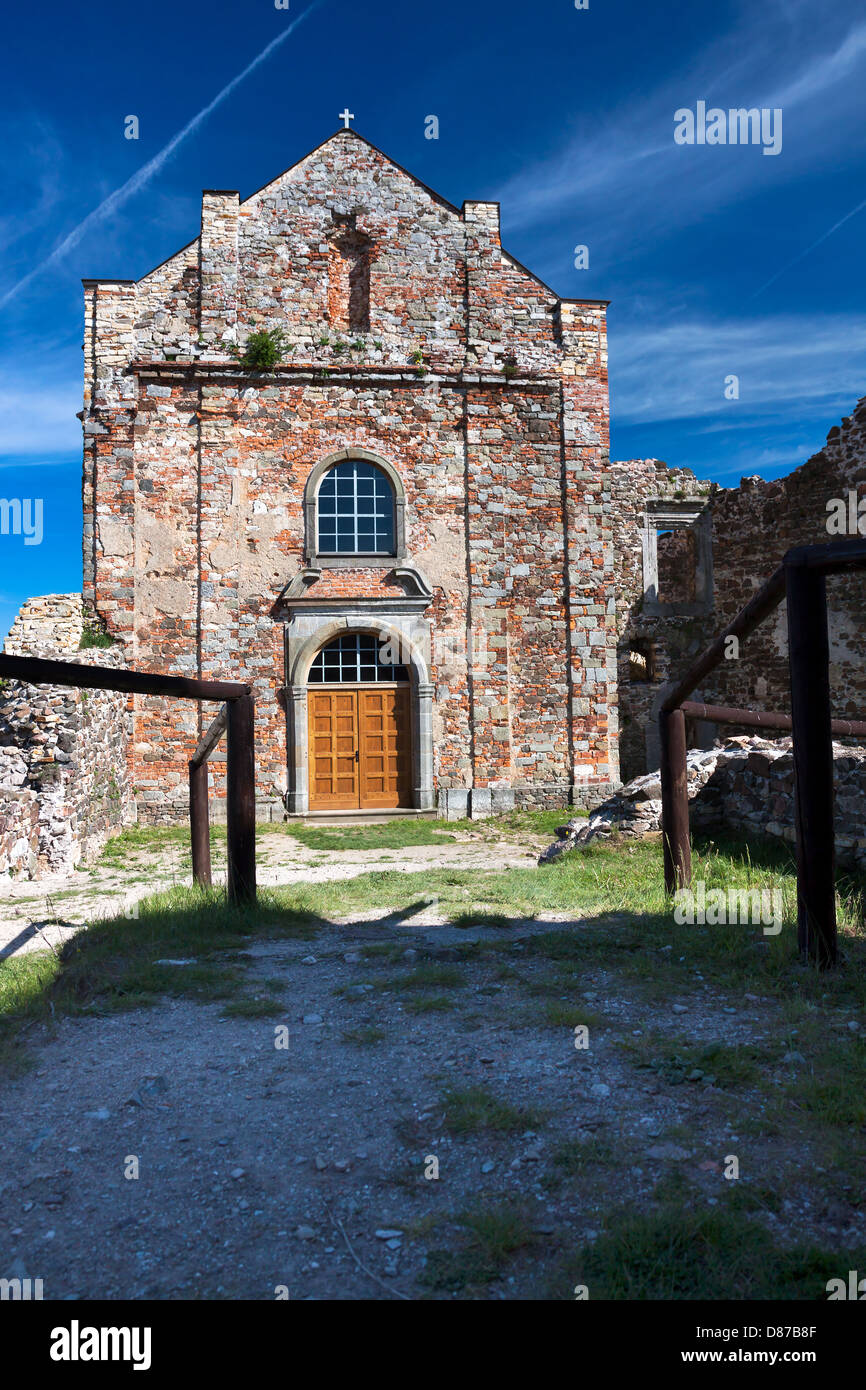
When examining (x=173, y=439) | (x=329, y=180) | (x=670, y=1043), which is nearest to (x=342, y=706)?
(x=173, y=439)

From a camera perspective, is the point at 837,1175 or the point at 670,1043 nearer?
the point at 837,1175

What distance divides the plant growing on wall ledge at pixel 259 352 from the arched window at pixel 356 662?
4.09 m

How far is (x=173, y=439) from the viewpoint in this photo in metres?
12.2

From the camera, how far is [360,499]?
41.0ft

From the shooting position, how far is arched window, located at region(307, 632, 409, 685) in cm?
1241

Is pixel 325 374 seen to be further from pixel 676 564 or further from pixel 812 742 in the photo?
pixel 812 742

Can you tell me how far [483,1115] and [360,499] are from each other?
11012 millimetres

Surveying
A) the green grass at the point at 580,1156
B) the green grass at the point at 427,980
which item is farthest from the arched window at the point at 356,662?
the green grass at the point at 580,1156

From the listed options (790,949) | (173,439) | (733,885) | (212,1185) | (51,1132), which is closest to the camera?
(212,1185)

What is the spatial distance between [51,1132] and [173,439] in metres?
11.3

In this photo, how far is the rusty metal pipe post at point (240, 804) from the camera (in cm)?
502

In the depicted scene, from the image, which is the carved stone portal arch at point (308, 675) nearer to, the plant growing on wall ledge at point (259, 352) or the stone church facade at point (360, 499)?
the stone church facade at point (360, 499)
